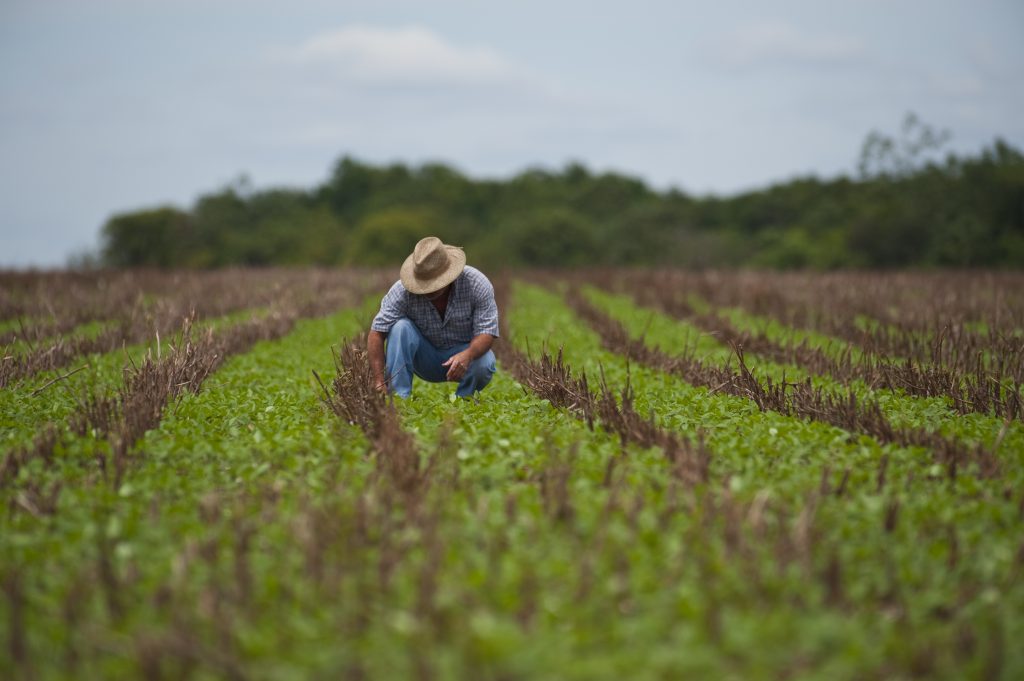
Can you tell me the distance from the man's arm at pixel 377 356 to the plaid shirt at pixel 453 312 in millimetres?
72

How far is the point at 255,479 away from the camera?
177 inches

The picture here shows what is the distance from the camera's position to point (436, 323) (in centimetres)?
665

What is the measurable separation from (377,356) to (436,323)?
0.60 meters

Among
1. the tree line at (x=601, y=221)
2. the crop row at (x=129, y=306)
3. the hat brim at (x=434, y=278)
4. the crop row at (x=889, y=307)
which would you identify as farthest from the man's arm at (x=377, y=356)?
the tree line at (x=601, y=221)

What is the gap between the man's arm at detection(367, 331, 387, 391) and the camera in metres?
6.17

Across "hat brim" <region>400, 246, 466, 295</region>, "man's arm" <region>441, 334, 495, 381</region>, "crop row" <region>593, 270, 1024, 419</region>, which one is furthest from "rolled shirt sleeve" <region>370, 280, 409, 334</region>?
"crop row" <region>593, 270, 1024, 419</region>

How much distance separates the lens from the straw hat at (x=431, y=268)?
6.09 metres

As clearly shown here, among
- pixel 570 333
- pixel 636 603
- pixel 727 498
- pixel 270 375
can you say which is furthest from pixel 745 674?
pixel 570 333

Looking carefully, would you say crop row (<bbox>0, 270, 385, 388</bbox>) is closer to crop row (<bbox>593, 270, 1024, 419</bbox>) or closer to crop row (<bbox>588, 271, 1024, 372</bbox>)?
crop row (<bbox>593, 270, 1024, 419</bbox>)

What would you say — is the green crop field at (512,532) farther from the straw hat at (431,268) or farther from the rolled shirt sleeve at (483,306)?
the straw hat at (431,268)

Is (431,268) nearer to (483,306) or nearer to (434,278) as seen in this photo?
(434,278)

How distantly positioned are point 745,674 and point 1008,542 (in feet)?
5.47

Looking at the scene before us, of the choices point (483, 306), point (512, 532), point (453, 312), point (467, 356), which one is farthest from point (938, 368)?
point (512, 532)

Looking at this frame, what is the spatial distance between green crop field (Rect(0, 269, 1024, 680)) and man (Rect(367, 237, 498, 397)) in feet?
0.96
